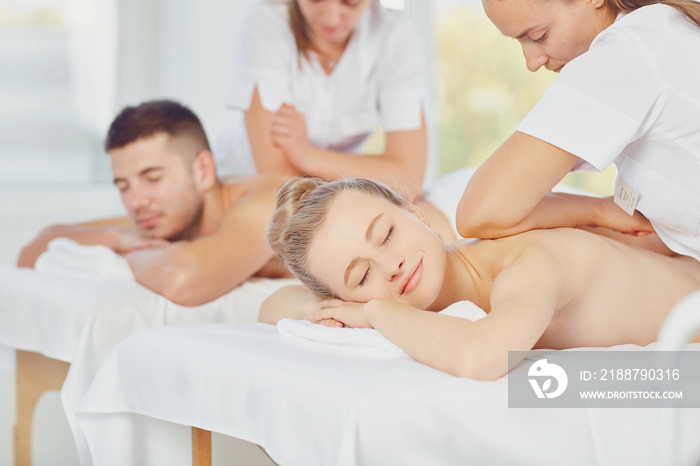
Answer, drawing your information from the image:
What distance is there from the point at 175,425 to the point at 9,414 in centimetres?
96

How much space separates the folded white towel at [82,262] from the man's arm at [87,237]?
74 mm

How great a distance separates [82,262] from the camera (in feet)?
7.11

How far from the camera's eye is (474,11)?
494cm

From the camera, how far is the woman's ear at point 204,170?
7.49 feet

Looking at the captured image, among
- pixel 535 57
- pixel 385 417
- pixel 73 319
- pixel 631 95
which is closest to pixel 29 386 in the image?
pixel 73 319

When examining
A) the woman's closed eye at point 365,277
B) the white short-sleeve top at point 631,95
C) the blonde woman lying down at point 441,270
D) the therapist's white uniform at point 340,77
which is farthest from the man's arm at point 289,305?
the therapist's white uniform at point 340,77

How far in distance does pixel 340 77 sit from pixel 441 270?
5.00 feet

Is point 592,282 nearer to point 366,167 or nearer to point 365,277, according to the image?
point 365,277

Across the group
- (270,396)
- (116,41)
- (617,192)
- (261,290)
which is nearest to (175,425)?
(270,396)

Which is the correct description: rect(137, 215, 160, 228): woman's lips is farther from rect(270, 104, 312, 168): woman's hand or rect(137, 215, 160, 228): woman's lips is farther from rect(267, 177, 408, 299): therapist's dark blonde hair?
rect(267, 177, 408, 299): therapist's dark blonde hair

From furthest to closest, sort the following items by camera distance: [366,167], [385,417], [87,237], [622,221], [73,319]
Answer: [366,167] < [87,237] < [73,319] < [622,221] < [385,417]

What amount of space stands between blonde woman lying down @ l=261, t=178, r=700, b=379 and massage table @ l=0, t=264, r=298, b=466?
583mm

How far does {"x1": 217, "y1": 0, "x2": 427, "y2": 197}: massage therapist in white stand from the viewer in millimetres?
2510

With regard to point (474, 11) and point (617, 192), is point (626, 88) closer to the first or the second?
point (617, 192)
